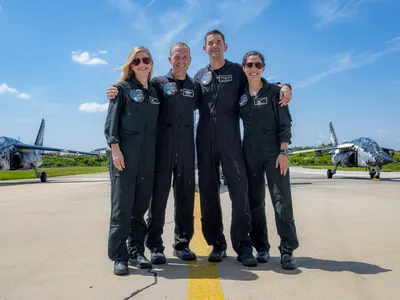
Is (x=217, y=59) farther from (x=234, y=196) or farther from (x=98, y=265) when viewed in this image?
(x=98, y=265)

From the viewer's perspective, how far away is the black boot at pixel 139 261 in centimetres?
341

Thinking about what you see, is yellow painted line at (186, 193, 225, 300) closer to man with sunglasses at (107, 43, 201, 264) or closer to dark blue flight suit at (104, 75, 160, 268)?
man with sunglasses at (107, 43, 201, 264)

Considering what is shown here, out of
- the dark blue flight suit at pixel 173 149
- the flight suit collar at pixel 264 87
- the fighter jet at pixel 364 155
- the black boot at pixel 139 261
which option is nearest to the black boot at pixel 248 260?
the dark blue flight suit at pixel 173 149

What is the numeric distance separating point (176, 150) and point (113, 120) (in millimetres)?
695

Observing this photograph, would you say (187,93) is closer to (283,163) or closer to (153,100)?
(153,100)

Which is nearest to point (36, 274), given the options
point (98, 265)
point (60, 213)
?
point (98, 265)

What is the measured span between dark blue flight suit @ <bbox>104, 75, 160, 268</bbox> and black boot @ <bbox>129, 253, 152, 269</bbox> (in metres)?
0.03

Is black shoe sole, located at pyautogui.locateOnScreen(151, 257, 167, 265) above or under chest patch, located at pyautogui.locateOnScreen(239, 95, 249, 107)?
under

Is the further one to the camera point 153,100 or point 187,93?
point 187,93

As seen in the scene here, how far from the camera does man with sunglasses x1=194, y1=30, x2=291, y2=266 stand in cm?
362

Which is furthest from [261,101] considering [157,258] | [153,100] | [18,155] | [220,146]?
[18,155]

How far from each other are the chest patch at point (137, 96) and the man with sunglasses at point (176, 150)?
0.29m

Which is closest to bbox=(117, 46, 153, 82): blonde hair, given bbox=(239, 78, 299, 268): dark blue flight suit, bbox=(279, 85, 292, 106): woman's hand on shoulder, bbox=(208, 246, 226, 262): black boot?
bbox=(239, 78, 299, 268): dark blue flight suit

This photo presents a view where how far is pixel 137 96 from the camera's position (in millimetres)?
3488
